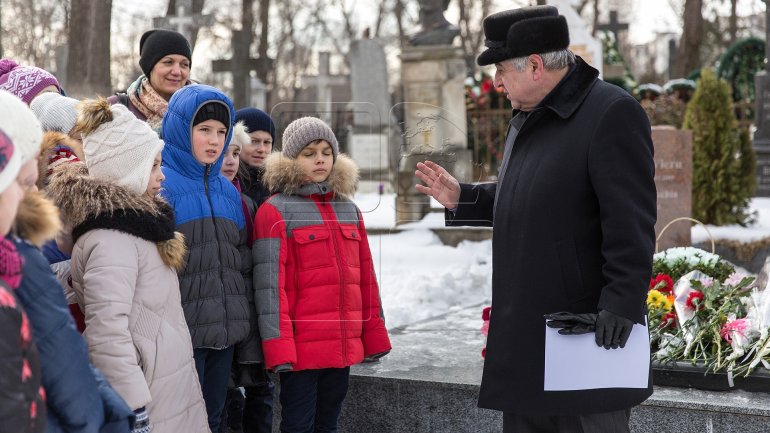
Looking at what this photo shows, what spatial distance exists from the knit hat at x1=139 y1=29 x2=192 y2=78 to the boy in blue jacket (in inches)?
34.5

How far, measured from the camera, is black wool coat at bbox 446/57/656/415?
2.59 m

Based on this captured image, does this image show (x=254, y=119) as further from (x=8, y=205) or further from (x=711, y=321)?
(x=8, y=205)

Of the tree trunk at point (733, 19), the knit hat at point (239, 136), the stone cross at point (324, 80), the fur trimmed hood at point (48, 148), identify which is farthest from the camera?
the tree trunk at point (733, 19)

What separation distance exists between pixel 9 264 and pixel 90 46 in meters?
10.5

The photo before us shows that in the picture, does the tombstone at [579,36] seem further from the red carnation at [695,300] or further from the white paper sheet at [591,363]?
the white paper sheet at [591,363]

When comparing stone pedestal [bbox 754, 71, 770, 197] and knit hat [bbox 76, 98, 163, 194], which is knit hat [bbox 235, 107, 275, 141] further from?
stone pedestal [bbox 754, 71, 770, 197]

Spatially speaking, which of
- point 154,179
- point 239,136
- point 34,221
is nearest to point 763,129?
point 239,136

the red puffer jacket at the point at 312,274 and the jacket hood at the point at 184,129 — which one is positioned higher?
the jacket hood at the point at 184,129

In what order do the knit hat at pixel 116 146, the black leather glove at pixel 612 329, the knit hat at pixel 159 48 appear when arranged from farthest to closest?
the knit hat at pixel 159 48 < the knit hat at pixel 116 146 < the black leather glove at pixel 612 329

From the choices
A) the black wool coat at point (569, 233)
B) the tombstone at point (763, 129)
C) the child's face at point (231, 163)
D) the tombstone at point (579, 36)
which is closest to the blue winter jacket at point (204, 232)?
the child's face at point (231, 163)

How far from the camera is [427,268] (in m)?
8.53

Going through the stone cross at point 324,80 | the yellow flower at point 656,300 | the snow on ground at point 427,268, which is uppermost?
the stone cross at point 324,80

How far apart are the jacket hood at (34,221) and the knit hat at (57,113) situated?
4.68 feet

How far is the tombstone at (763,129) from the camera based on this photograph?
45.5 feet
